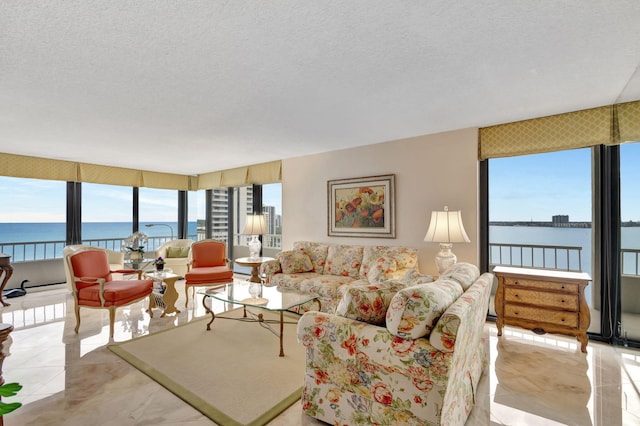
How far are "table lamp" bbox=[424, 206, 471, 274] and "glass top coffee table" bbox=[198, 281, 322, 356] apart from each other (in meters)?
1.44

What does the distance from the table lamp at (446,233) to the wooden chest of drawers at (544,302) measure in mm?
501

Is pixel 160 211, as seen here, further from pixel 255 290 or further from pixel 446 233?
pixel 446 233

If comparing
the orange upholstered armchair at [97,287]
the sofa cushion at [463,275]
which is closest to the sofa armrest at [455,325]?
the sofa cushion at [463,275]

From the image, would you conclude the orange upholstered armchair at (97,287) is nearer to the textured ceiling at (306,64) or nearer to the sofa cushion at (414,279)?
the textured ceiling at (306,64)

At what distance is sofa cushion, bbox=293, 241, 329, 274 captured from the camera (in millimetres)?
4469

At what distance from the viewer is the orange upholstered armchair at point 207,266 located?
423 centimetres

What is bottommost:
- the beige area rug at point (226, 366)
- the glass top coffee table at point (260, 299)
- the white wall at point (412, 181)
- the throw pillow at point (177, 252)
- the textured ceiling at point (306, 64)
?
the beige area rug at point (226, 366)

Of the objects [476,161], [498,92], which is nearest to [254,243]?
[476,161]

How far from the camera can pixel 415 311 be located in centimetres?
154

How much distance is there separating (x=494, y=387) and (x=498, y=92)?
2423mm

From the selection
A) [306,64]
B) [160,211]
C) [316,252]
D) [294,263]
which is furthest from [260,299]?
[160,211]

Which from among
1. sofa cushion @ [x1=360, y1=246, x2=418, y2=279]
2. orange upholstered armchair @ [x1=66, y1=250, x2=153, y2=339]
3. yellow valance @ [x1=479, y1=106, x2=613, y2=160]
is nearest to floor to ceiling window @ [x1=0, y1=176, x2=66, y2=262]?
orange upholstered armchair @ [x1=66, y1=250, x2=153, y2=339]

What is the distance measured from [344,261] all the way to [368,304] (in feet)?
8.03

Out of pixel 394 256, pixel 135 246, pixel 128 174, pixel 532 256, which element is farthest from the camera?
pixel 128 174
